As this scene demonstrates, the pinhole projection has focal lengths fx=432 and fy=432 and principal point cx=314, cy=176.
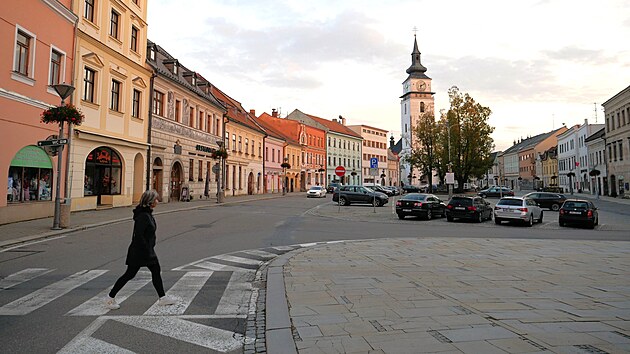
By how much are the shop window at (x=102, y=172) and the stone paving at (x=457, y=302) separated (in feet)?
54.1

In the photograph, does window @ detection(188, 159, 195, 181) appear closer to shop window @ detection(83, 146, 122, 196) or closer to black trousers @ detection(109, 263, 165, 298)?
shop window @ detection(83, 146, 122, 196)

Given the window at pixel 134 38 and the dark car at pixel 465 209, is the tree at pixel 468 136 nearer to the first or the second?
the dark car at pixel 465 209

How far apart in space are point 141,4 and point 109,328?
2796 cm

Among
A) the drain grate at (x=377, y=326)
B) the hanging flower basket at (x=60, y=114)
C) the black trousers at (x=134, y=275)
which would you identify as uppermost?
the hanging flower basket at (x=60, y=114)

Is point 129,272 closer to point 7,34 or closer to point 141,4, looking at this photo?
point 7,34

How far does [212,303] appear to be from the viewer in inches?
261

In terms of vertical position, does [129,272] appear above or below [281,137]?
below

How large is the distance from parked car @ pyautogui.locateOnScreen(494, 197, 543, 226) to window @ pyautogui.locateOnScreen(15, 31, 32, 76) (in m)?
23.1

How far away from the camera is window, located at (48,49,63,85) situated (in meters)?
19.0

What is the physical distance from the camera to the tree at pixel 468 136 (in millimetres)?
53031

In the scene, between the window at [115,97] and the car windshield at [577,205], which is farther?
the window at [115,97]

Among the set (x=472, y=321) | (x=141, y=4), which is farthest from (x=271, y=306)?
(x=141, y=4)

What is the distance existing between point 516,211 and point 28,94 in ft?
75.9

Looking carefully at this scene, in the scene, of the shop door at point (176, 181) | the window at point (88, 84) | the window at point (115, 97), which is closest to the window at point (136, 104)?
the window at point (115, 97)
